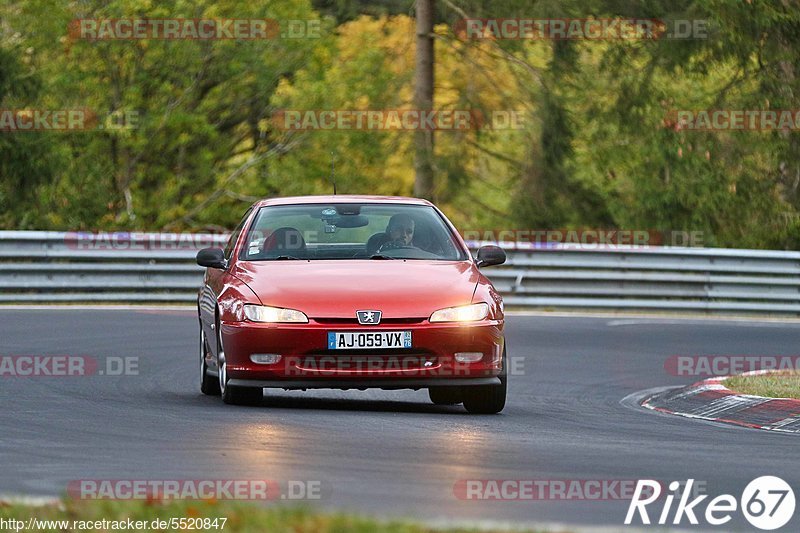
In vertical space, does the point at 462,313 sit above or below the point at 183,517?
above

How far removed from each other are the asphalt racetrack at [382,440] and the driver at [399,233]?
46.0 inches

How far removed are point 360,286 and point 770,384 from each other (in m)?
4.11

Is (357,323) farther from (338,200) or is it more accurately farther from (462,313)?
(338,200)

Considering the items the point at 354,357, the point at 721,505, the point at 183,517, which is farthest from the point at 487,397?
the point at 183,517

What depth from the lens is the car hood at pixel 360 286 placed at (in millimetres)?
11250

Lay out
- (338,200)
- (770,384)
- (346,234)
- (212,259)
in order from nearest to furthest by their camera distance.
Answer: (212,259) < (338,200) < (346,234) < (770,384)

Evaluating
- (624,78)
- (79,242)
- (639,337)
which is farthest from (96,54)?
(639,337)

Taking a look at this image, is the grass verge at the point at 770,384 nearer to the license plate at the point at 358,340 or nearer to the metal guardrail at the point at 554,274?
the license plate at the point at 358,340

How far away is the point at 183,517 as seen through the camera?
662 cm

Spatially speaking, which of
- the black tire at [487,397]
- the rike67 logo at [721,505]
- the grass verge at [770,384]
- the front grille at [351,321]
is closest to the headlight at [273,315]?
the front grille at [351,321]

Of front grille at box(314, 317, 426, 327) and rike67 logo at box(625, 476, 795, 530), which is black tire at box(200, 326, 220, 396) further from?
rike67 logo at box(625, 476, 795, 530)

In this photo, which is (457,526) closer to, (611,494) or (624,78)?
(611,494)

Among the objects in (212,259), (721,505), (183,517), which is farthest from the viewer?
(212,259)

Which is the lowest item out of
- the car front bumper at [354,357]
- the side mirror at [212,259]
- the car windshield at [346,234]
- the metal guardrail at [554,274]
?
the metal guardrail at [554,274]
